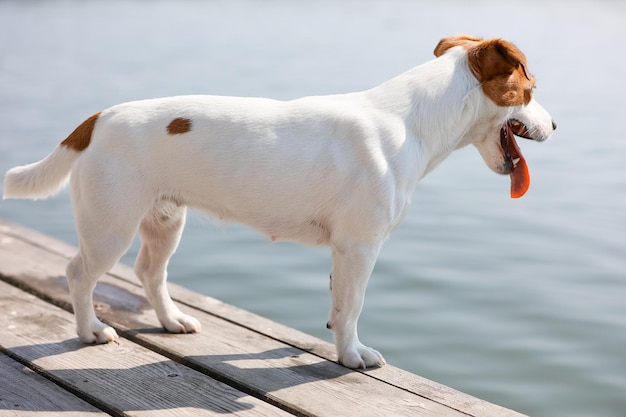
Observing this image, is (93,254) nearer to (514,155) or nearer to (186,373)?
(186,373)

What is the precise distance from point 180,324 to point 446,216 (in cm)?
423

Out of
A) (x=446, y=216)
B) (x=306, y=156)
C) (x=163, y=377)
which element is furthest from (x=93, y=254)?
(x=446, y=216)

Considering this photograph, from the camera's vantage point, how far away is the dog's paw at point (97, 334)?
152 inches

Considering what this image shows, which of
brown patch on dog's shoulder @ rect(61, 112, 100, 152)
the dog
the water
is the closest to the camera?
the dog

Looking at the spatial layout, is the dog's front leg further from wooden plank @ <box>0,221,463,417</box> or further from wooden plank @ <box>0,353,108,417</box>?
wooden plank @ <box>0,353,108,417</box>

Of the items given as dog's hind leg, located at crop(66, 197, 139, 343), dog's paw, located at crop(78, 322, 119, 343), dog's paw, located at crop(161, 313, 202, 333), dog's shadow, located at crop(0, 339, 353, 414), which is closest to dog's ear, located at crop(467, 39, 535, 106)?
dog's shadow, located at crop(0, 339, 353, 414)

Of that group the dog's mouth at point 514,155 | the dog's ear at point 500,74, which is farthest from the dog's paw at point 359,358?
the dog's ear at point 500,74

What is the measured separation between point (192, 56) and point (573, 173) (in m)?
8.37

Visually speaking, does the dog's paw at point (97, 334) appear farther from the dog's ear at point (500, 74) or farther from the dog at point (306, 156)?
the dog's ear at point (500, 74)

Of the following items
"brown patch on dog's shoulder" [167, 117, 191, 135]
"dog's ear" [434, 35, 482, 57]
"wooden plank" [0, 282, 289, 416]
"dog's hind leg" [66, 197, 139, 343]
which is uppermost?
"dog's ear" [434, 35, 482, 57]

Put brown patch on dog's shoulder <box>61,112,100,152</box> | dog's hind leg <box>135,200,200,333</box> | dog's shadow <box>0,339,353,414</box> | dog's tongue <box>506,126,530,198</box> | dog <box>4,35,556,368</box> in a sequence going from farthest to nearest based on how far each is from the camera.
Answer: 1. dog's hind leg <box>135,200,200,333</box>
2. dog's tongue <box>506,126,530,198</box>
3. brown patch on dog's shoulder <box>61,112,100,152</box>
4. dog <box>4,35,556,368</box>
5. dog's shadow <box>0,339,353,414</box>

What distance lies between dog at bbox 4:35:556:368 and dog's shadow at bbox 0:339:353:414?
0.95 feet

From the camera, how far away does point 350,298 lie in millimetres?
3637

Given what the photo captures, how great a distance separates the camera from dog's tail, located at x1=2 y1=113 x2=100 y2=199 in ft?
12.0
